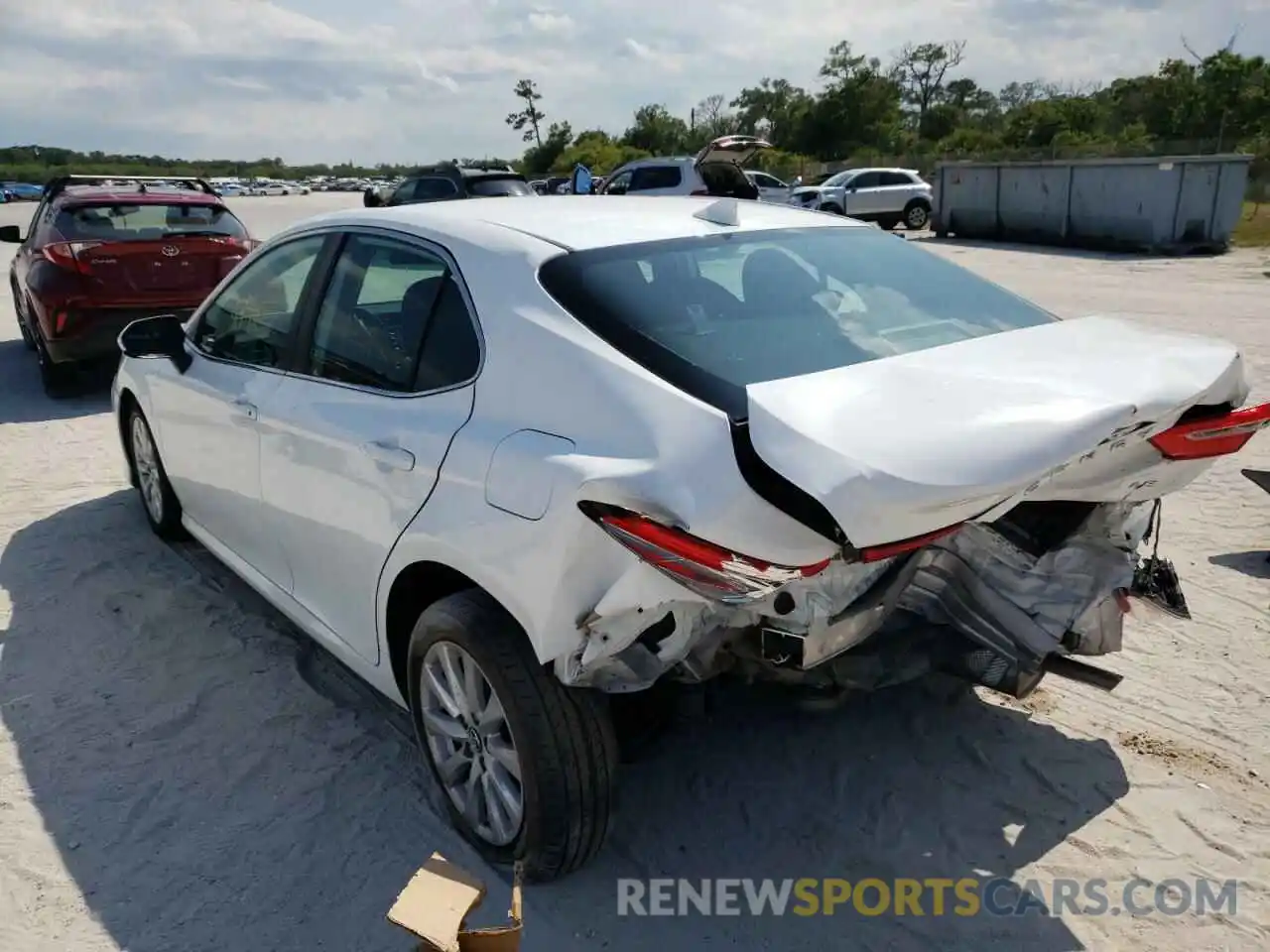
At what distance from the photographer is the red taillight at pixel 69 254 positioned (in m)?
7.89

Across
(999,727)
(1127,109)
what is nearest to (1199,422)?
(999,727)

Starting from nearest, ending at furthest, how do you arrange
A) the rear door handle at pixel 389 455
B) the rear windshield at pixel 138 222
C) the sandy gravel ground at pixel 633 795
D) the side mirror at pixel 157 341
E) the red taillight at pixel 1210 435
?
the red taillight at pixel 1210 435 → the sandy gravel ground at pixel 633 795 → the rear door handle at pixel 389 455 → the side mirror at pixel 157 341 → the rear windshield at pixel 138 222

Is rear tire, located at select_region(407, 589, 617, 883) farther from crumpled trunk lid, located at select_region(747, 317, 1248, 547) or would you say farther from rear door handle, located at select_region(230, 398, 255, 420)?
rear door handle, located at select_region(230, 398, 255, 420)

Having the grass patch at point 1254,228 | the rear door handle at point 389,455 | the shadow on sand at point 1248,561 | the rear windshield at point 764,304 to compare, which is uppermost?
the rear windshield at point 764,304

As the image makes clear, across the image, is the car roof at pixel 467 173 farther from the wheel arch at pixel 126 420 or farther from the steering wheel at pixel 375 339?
the steering wheel at pixel 375 339

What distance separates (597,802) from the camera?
2.59 m

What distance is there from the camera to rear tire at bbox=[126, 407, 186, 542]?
488 centimetres

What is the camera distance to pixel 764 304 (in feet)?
9.46

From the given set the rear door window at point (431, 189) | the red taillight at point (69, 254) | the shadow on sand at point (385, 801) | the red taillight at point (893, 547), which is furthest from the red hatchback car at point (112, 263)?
the rear door window at point (431, 189)

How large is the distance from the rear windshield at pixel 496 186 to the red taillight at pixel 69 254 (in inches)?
371

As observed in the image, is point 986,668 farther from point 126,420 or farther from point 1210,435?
point 126,420

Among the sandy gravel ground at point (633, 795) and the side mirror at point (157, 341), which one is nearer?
the sandy gravel ground at point (633, 795)

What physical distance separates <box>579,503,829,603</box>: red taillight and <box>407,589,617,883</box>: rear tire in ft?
1.97

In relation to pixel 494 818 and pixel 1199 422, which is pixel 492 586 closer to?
pixel 494 818
